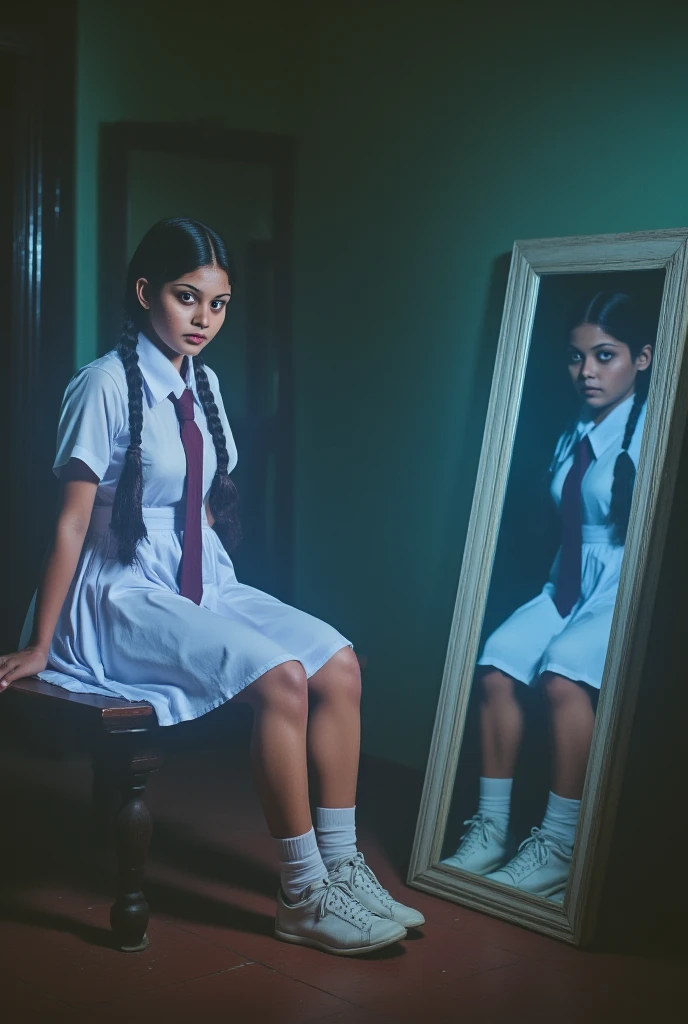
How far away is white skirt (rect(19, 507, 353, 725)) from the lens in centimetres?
291

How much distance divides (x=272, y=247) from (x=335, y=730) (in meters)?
2.15

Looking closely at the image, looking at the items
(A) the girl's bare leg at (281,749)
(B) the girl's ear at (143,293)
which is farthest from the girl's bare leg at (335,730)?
(B) the girl's ear at (143,293)

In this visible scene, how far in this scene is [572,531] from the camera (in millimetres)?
3311

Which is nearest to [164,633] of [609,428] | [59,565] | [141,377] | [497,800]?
[59,565]

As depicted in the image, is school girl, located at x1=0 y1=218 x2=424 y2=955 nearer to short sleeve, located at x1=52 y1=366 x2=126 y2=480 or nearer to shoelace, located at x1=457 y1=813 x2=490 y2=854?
short sleeve, located at x1=52 y1=366 x2=126 y2=480

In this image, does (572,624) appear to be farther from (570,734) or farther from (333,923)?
(333,923)

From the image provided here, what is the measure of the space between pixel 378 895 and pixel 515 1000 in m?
0.44

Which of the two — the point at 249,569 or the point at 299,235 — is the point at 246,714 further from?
the point at 299,235

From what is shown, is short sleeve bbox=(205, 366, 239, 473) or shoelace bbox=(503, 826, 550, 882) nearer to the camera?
shoelace bbox=(503, 826, 550, 882)

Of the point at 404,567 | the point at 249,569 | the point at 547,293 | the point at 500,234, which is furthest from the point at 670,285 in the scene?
the point at 249,569

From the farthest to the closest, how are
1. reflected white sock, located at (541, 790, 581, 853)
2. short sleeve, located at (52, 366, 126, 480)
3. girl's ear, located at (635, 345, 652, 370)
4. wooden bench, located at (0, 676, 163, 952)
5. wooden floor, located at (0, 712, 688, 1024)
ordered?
1. girl's ear, located at (635, 345, 652, 370)
2. reflected white sock, located at (541, 790, 581, 853)
3. short sleeve, located at (52, 366, 126, 480)
4. wooden bench, located at (0, 676, 163, 952)
5. wooden floor, located at (0, 712, 688, 1024)

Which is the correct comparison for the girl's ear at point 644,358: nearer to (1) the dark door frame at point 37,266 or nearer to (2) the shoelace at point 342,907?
(2) the shoelace at point 342,907

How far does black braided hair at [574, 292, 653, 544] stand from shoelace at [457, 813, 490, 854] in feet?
2.71

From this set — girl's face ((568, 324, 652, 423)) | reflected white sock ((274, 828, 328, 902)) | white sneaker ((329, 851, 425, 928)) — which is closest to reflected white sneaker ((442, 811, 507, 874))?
white sneaker ((329, 851, 425, 928))
